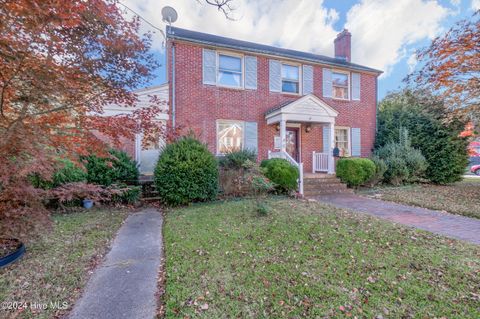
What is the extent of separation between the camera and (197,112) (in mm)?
9531

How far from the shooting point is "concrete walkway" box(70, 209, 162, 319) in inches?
91.0

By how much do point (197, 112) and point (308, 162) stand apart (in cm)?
604

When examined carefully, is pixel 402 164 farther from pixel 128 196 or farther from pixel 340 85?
pixel 128 196

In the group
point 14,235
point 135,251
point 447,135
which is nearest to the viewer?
point 14,235

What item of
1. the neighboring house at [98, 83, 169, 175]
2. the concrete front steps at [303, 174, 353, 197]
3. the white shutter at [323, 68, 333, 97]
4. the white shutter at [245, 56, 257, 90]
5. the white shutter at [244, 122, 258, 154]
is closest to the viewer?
the concrete front steps at [303, 174, 353, 197]

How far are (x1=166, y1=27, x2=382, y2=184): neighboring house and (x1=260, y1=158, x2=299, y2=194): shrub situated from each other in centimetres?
81

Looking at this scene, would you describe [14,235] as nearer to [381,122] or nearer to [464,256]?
[464,256]

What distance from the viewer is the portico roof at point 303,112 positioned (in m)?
9.61

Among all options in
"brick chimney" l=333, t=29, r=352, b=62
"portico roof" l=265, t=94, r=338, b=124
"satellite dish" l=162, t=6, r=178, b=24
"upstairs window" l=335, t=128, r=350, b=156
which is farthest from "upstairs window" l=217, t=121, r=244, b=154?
"brick chimney" l=333, t=29, r=352, b=62

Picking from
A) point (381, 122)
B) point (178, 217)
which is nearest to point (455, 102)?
point (381, 122)

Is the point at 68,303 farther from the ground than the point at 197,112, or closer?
closer

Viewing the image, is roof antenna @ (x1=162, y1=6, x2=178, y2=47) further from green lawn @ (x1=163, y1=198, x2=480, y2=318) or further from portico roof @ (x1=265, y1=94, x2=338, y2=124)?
green lawn @ (x1=163, y1=198, x2=480, y2=318)

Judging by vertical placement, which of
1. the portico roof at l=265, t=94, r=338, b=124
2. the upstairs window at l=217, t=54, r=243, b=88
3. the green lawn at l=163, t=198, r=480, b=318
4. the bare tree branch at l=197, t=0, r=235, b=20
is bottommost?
the green lawn at l=163, t=198, r=480, b=318

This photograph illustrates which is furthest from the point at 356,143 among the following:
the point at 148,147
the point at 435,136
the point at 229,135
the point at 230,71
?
the point at 148,147
